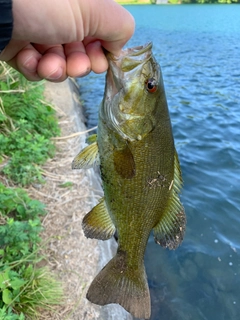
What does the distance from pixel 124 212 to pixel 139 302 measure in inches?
23.8

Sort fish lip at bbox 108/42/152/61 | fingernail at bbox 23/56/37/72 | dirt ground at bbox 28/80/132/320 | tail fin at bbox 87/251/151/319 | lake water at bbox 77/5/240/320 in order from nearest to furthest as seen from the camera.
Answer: fish lip at bbox 108/42/152/61 → fingernail at bbox 23/56/37/72 → tail fin at bbox 87/251/151/319 → dirt ground at bbox 28/80/132/320 → lake water at bbox 77/5/240/320

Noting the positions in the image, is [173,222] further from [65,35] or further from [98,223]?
[65,35]

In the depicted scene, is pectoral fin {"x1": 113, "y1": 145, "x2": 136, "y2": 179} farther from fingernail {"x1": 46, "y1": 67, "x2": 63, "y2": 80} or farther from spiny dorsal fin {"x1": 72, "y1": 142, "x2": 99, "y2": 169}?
fingernail {"x1": 46, "y1": 67, "x2": 63, "y2": 80}

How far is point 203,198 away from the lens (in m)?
6.51

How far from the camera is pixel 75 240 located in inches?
158

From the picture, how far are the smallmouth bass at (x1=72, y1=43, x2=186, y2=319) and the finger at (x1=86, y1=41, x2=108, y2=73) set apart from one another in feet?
0.12

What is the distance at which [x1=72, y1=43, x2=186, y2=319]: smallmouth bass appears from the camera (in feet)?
6.50

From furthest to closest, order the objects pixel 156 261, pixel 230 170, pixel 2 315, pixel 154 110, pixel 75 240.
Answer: pixel 230 170, pixel 156 261, pixel 75 240, pixel 2 315, pixel 154 110

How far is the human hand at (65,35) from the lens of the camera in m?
1.67

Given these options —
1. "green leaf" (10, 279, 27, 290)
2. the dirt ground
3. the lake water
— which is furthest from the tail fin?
the lake water

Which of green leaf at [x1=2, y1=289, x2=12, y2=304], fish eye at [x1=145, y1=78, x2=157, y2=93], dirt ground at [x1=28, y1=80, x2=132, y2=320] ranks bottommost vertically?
dirt ground at [x1=28, y1=80, x2=132, y2=320]

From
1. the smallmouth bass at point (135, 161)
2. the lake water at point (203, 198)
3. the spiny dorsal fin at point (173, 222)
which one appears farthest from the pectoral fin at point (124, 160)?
the lake water at point (203, 198)

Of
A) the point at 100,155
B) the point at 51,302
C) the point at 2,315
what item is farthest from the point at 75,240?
the point at 100,155

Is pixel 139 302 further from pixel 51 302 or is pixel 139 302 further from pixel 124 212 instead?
pixel 51 302
